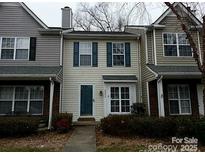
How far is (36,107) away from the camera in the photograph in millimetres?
14180

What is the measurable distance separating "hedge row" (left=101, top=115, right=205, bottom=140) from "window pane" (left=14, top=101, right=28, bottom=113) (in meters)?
5.62

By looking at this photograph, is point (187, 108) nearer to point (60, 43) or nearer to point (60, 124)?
point (60, 124)

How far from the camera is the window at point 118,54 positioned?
1586cm

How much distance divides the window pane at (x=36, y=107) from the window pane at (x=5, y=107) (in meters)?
1.27

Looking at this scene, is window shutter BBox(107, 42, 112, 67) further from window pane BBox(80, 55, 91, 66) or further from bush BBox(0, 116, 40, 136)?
bush BBox(0, 116, 40, 136)

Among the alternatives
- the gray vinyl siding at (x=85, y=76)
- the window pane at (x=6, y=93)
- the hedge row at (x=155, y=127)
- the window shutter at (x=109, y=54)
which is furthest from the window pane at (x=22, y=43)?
→ the hedge row at (x=155, y=127)

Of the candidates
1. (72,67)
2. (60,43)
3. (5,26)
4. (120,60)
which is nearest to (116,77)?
(120,60)

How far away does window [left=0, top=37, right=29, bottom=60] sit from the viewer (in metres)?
14.7

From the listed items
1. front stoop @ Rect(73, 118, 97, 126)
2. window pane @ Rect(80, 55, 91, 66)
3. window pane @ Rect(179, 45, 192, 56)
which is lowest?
front stoop @ Rect(73, 118, 97, 126)

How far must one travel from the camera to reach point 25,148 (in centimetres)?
862

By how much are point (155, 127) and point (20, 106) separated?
846 centimetres

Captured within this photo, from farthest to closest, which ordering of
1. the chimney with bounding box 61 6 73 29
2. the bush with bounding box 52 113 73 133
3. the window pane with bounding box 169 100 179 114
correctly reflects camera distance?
the chimney with bounding box 61 6 73 29, the window pane with bounding box 169 100 179 114, the bush with bounding box 52 113 73 133

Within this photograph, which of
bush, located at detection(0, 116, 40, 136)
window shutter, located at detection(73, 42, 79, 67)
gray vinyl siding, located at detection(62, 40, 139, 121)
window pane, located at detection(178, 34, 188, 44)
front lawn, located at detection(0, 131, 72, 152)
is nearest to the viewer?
front lawn, located at detection(0, 131, 72, 152)

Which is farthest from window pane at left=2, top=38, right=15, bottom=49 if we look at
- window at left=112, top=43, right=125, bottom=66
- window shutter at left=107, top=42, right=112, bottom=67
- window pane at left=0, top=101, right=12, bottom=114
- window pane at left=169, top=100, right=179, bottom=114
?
window pane at left=169, top=100, right=179, bottom=114
